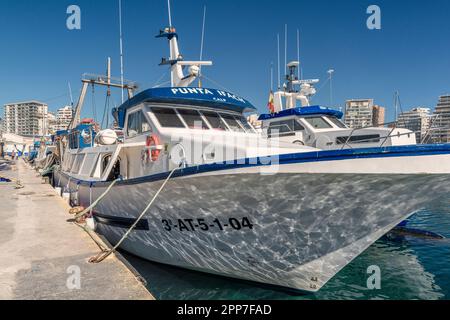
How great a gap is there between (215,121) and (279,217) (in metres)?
3.37

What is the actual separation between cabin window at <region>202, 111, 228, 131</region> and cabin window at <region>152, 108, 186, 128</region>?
0.74 m

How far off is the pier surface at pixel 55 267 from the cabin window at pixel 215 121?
367 cm

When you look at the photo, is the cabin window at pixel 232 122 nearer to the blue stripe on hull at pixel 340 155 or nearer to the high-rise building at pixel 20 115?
the blue stripe on hull at pixel 340 155

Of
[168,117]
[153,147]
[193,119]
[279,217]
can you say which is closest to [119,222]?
[153,147]

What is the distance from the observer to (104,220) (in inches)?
308

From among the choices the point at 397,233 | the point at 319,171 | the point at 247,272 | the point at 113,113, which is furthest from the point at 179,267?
the point at 397,233

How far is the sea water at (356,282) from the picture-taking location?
19.7 feet

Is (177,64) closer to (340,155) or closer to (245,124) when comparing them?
(245,124)

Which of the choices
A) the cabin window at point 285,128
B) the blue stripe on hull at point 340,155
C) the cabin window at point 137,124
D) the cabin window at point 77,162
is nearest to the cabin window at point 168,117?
the cabin window at point 137,124

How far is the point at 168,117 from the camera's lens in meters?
7.06
